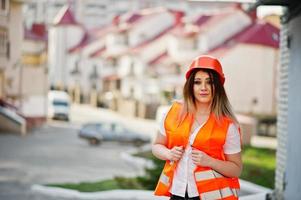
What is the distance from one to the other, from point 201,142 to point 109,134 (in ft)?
85.6

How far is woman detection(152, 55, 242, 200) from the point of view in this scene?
4.57 meters

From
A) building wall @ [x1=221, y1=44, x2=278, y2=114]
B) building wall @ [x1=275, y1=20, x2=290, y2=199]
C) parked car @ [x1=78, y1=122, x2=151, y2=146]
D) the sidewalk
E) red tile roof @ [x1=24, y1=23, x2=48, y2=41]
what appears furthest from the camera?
building wall @ [x1=221, y1=44, x2=278, y2=114]

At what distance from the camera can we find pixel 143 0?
76.2 metres

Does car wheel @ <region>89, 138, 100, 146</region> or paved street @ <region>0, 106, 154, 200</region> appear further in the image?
car wheel @ <region>89, 138, 100, 146</region>

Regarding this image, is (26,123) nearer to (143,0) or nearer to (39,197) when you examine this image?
(39,197)

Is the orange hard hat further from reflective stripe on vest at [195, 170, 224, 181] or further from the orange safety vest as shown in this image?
reflective stripe on vest at [195, 170, 224, 181]

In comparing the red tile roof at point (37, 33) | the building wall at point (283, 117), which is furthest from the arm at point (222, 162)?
the red tile roof at point (37, 33)

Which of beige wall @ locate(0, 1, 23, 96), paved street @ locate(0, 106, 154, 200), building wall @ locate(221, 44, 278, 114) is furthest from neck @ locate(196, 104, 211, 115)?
building wall @ locate(221, 44, 278, 114)

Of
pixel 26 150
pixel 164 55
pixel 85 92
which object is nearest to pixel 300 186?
pixel 26 150

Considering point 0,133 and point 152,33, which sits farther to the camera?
point 152,33

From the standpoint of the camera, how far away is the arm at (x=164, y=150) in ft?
15.0

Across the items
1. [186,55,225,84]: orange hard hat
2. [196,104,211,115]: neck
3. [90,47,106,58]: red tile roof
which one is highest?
[90,47,106,58]: red tile roof

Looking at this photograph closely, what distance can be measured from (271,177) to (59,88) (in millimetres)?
56577

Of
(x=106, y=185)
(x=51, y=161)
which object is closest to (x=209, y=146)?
(x=106, y=185)
